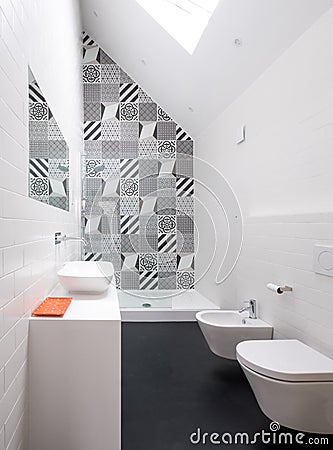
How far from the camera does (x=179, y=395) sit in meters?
2.64

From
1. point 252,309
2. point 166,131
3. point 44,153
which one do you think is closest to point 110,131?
point 166,131

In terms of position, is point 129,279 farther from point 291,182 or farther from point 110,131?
point 110,131

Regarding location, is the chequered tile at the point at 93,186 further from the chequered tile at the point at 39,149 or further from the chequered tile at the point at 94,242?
the chequered tile at the point at 39,149

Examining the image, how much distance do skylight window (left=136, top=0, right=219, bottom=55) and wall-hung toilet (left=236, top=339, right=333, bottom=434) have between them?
2.74m

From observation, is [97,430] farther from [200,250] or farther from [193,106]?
[193,106]

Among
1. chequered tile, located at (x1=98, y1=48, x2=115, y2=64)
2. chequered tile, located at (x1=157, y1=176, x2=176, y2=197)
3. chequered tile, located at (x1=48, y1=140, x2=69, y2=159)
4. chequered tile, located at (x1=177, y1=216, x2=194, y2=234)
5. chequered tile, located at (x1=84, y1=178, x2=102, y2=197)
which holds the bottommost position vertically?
chequered tile, located at (x1=177, y1=216, x2=194, y2=234)

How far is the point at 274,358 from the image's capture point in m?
2.14

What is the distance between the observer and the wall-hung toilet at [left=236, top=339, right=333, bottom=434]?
192 cm

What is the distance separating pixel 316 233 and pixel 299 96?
0.90 m

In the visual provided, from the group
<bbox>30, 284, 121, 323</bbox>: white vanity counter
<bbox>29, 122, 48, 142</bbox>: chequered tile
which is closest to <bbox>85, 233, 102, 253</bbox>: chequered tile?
<bbox>30, 284, 121, 323</bbox>: white vanity counter

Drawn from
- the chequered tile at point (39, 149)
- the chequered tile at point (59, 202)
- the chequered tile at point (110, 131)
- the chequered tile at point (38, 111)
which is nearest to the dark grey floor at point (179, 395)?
the chequered tile at point (59, 202)

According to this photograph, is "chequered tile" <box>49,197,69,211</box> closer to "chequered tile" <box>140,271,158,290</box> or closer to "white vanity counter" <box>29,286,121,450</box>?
"chequered tile" <box>140,271,158,290</box>

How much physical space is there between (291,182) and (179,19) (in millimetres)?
1989

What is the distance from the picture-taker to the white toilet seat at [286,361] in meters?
1.92
